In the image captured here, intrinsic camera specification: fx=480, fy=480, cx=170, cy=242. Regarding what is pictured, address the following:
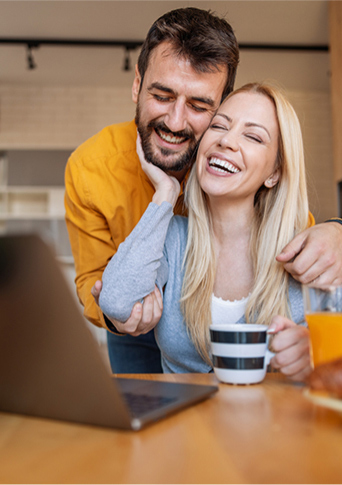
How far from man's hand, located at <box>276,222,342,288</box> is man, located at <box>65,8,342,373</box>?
1.88ft

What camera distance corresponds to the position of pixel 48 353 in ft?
1.67

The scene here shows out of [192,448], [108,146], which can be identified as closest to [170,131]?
[108,146]

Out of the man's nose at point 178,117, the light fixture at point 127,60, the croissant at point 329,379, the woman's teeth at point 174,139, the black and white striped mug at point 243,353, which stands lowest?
the black and white striped mug at point 243,353

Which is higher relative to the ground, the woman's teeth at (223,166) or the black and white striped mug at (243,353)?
the woman's teeth at (223,166)

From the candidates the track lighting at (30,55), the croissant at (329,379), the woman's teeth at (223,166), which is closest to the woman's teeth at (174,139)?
the woman's teeth at (223,166)

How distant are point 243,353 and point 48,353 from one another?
369 mm

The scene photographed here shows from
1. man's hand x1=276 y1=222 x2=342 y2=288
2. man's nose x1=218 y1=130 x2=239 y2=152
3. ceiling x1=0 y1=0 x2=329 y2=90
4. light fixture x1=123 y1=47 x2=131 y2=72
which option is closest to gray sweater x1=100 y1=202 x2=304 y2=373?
man's hand x1=276 y1=222 x2=342 y2=288

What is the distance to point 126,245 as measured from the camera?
1119 mm

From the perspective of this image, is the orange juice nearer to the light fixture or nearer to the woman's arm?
the woman's arm

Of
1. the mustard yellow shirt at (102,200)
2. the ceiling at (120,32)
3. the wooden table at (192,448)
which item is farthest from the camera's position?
the ceiling at (120,32)

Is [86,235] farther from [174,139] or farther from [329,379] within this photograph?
[329,379]

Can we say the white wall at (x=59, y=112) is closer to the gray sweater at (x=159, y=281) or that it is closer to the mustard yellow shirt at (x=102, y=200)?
the mustard yellow shirt at (x=102, y=200)

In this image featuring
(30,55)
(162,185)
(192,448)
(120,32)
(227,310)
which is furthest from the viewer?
(30,55)

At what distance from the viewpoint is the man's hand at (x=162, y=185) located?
1277 mm
